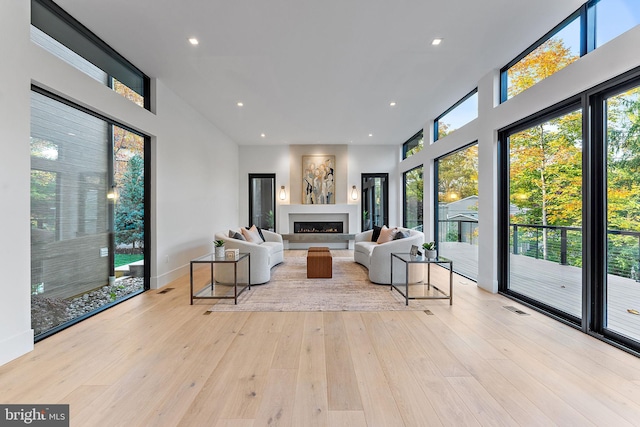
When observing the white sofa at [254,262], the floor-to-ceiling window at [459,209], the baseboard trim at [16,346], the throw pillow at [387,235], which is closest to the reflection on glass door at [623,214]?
the floor-to-ceiling window at [459,209]

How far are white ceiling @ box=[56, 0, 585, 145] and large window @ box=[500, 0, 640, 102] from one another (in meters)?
0.14

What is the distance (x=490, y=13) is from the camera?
8.68 feet

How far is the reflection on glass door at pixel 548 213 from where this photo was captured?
2.84m

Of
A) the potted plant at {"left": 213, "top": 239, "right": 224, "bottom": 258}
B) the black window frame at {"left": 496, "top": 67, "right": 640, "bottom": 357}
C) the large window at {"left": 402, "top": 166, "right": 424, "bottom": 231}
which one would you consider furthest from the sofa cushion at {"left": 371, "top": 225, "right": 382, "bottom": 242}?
the black window frame at {"left": 496, "top": 67, "right": 640, "bottom": 357}

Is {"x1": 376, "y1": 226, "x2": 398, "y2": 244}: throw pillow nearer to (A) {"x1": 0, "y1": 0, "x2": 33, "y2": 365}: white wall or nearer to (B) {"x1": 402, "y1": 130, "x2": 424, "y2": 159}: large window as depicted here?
(B) {"x1": 402, "y1": 130, "x2": 424, "y2": 159}: large window

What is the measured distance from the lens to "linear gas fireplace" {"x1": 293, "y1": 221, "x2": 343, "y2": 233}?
8.43m

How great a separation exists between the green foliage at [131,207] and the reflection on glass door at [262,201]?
175 inches

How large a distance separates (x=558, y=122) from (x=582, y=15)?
100 centimetres

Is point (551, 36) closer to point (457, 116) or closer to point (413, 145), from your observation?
point (457, 116)

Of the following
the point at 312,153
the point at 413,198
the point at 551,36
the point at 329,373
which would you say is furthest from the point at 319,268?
the point at 312,153

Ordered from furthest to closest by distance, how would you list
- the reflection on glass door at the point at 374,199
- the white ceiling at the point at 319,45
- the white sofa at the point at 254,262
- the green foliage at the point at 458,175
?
the reflection on glass door at the point at 374,199 < the green foliage at the point at 458,175 < the white sofa at the point at 254,262 < the white ceiling at the point at 319,45

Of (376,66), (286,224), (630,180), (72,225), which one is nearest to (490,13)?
(376,66)

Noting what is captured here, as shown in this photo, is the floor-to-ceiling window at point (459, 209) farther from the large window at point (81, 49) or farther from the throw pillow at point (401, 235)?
the large window at point (81, 49)

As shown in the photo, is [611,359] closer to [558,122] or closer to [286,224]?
[558,122]
